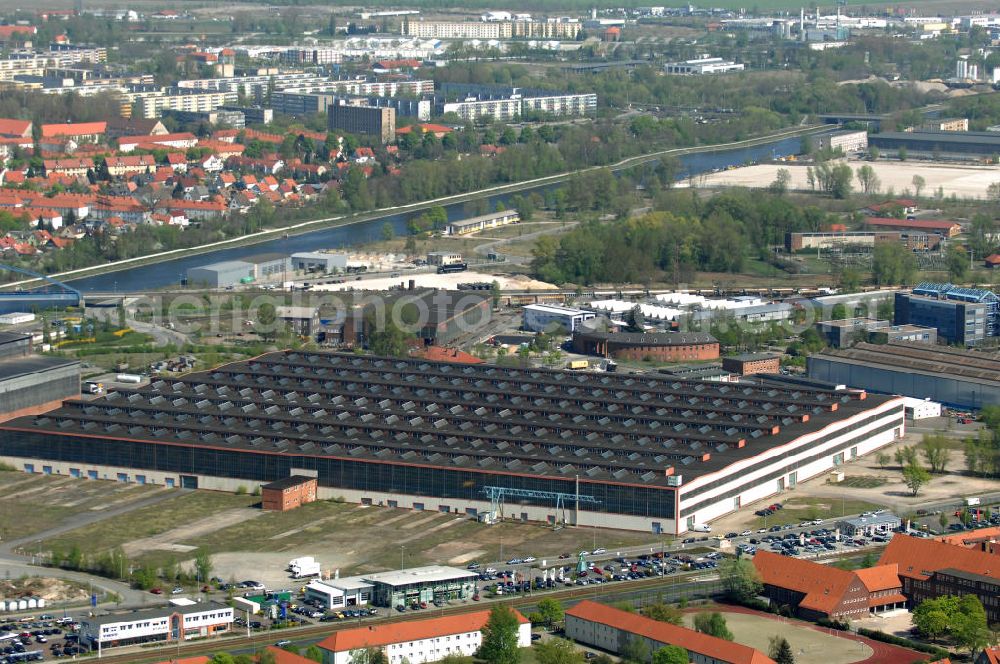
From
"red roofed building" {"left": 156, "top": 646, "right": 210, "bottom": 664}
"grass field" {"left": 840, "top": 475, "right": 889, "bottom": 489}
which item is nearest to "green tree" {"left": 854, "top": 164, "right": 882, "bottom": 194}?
"grass field" {"left": 840, "top": 475, "right": 889, "bottom": 489}

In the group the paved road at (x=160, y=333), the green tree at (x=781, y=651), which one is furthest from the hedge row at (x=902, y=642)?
the paved road at (x=160, y=333)

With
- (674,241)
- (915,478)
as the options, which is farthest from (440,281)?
(915,478)

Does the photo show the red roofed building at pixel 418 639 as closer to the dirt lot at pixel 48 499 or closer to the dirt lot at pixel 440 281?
the dirt lot at pixel 48 499

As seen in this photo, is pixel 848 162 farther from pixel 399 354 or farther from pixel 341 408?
pixel 341 408

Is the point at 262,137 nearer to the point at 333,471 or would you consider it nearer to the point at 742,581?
the point at 333,471

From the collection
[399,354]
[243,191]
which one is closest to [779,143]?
[243,191]
